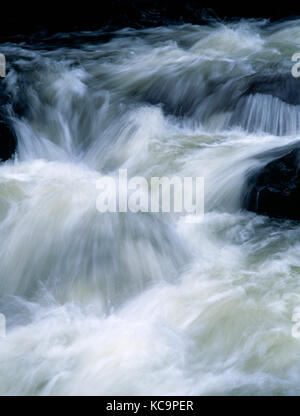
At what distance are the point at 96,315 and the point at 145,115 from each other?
339 centimetres

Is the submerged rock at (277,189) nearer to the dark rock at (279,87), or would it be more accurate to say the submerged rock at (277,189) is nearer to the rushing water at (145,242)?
the rushing water at (145,242)

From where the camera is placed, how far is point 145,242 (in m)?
4.47

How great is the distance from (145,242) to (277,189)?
1.40 metres

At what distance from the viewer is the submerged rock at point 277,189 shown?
4.92m

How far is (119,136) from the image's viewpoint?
6484 millimetres

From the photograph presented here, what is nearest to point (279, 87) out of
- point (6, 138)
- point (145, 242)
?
point (145, 242)

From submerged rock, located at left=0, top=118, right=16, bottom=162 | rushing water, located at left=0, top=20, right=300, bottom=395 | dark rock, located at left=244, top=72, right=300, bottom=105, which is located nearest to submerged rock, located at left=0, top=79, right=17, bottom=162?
submerged rock, located at left=0, top=118, right=16, bottom=162

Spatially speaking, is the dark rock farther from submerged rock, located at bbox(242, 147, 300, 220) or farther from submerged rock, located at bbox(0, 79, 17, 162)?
submerged rock, located at bbox(0, 79, 17, 162)

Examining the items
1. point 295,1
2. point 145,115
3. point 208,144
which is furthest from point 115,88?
point 295,1

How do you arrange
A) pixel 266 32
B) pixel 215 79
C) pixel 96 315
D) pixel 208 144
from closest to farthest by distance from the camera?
1. pixel 96 315
2. pixel 208 144
3. pixel 215 79
4. pixel 266 32

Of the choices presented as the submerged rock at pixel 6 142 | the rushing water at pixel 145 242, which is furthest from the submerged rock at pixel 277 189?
the submerged rock at pixel 6 142

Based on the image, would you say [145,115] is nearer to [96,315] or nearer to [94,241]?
[94,241]

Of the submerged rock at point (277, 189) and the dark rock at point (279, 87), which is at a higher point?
the dark rock at point (279, 87)

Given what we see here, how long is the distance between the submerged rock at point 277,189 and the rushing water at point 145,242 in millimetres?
122
